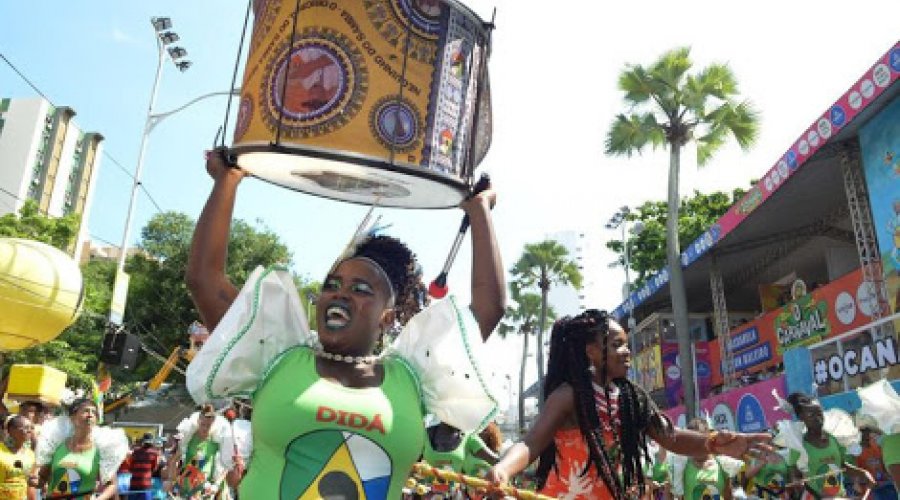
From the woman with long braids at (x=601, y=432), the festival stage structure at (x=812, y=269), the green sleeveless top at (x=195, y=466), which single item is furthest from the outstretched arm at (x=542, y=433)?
the festival stage structure at (x=812, y=269)

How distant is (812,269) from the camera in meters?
21.1

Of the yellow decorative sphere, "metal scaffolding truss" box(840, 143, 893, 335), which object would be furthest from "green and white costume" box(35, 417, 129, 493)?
"metal scaffolding truss" box(840, 143, 893, 335)

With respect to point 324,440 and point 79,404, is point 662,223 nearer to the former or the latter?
point 79,404

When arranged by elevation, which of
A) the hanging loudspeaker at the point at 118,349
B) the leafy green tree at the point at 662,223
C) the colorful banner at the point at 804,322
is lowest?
the hanging loudspeaker at the point at 118,349

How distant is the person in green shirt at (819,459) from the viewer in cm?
740

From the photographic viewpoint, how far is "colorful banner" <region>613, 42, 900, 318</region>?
10.9 m

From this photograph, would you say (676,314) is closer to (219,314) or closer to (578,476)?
(578,476)

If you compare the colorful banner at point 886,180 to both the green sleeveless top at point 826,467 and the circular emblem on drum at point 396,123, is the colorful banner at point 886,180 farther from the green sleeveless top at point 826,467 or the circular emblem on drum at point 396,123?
the circular emblem on drum at point 396,123

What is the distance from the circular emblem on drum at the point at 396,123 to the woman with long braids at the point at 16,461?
5.85 meters

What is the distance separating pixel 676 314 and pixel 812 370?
4389 mm

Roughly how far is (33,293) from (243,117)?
4.57 metres

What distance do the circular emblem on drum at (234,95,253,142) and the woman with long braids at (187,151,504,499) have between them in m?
0.13

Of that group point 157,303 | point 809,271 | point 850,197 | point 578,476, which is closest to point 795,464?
point 578,476

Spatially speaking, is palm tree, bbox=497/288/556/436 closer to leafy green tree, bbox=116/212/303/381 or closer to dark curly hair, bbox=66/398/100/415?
leafy green tree, bbox=116/212/303/381
